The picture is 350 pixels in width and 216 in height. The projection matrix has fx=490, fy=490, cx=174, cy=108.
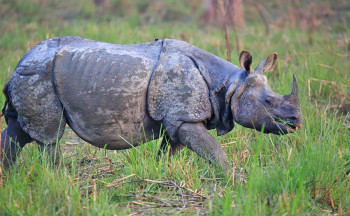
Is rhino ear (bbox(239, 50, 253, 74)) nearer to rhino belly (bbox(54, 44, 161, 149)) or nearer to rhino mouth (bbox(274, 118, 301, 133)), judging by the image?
rhino mouth (bbox(274, 118, 301, 133))

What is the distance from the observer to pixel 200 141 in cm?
422

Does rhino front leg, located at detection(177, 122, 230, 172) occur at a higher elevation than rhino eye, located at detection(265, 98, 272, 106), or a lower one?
lower

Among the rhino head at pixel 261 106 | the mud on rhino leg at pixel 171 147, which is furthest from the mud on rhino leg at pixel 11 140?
the rhino head at pixel 261 106

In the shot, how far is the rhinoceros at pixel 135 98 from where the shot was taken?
4.22m

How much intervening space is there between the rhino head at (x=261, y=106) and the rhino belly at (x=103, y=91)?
0.81 m

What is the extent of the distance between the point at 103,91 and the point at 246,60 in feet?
4.24

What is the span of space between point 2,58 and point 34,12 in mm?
4249

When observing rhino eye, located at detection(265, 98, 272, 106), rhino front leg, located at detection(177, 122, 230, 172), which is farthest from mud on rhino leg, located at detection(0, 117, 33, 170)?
rhino eye, located at detection(265, 98, 272, 106)

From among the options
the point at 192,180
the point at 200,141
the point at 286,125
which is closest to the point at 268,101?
the point at 286,125

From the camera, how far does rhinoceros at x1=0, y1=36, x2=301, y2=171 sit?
422 cm

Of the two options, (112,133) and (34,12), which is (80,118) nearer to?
(112,133)

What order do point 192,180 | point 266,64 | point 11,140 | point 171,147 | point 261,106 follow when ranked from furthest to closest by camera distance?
point 171,147 < point 266,64 < point 11,140 < point 261,106 < point 192,180

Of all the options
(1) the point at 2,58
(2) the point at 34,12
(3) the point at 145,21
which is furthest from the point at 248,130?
(2) the point at 34,12

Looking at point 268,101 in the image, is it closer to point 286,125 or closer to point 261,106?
point 261,106
